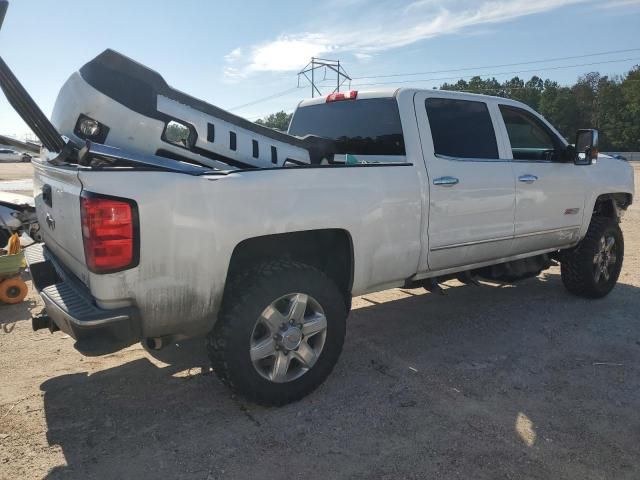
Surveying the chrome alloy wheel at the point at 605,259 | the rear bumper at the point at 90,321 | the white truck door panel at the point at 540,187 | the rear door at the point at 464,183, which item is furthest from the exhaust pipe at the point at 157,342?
the chrome alloy wheel at the point at 605,259

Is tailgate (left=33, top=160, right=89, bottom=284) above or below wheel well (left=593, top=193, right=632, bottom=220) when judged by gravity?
above

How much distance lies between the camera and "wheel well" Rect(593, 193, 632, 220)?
5.40m

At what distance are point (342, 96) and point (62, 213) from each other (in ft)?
8.00

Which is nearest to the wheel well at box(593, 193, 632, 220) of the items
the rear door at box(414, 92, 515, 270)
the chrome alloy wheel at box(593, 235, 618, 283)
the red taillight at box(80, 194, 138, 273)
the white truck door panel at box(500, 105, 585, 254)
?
the chrome alloy wheel at box(593, 235, 618, 283)

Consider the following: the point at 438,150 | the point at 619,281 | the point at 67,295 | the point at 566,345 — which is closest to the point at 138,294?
the point at 67,295

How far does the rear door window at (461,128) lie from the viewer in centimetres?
387

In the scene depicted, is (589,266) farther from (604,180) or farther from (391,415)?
(391,415)

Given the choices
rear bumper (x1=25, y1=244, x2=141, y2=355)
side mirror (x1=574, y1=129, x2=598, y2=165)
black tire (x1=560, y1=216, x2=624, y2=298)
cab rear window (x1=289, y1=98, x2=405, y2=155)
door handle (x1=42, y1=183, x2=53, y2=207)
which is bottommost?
black tire (x1=560, y1=216, x2=624, y2=298)

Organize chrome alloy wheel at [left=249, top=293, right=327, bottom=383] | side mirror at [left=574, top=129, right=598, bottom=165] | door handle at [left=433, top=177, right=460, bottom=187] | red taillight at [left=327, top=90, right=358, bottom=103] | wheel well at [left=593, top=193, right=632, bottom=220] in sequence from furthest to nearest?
wheel well at [left=593, top=193, right=632, bottom=220] → side mirror at [left=574, top=129, right=598, bottom=165] → red taillight at [left=327, top=90, right=358, bottom=103] → door handle at [left=433, top=177, right=460, bottom=187] → chrome alloy wheel at [left=249, top=293, right=327, bottom=383]

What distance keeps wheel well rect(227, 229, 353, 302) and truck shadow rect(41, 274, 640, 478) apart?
75 cm

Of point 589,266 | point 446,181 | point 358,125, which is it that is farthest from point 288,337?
point 589,266

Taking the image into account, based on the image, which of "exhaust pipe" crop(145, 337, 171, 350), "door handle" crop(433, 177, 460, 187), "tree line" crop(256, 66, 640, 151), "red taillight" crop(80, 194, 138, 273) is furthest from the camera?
"tree line" crop(256, 66, 640, 151)

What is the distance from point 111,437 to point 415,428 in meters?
1.66

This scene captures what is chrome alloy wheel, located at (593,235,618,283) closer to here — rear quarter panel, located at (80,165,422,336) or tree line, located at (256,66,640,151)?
rear quarter panel, located at (80,165,422,336)
